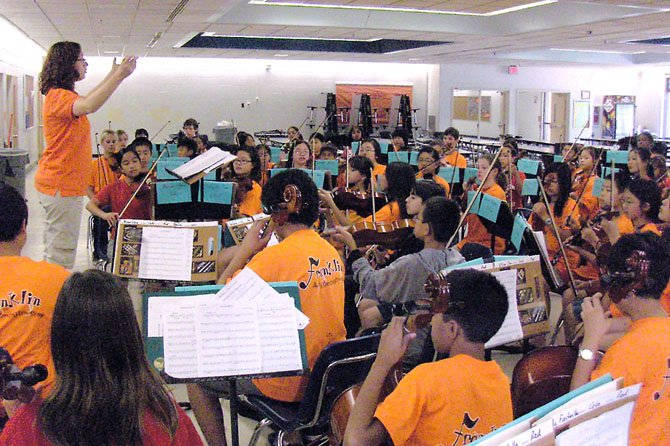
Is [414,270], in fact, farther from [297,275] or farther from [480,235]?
[480,235]

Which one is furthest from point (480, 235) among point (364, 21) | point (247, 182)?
point (364, 21)

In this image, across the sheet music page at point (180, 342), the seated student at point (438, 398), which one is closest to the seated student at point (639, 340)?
the seated student at point (438, 398)

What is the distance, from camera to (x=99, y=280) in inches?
58.6

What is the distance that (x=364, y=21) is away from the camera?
1032cm

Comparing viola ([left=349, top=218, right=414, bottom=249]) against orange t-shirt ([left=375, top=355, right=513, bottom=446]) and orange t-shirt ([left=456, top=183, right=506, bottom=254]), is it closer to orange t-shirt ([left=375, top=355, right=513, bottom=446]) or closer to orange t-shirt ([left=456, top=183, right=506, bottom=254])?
orange t-shirt ([left=456, top=183, right=506, bottom=254])

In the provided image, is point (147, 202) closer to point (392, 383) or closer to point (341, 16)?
point (392, 383)

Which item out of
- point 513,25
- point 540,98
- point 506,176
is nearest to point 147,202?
point 506,176

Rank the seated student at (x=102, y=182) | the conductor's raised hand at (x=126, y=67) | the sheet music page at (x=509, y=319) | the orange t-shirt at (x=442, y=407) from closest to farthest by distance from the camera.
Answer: the orange t-shirt at (x=442, y=407)
the sheet music page at (x=509, y=319)
the conductor's raised hand at (x=126, y=67)
the seated student at (x=102, y=182)

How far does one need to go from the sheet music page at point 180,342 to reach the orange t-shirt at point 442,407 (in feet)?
2.00

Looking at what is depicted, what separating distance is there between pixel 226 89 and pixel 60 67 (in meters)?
14.9

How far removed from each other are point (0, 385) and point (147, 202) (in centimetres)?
401

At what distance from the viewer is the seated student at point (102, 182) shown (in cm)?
605

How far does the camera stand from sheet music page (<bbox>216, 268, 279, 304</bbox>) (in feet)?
7.09

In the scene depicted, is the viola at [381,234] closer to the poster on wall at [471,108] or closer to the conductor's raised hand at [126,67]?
the conductor's raised hand at [126,67]
